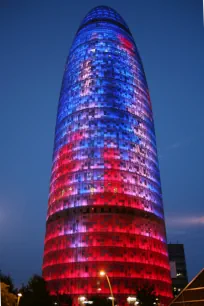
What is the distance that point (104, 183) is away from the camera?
99750mm

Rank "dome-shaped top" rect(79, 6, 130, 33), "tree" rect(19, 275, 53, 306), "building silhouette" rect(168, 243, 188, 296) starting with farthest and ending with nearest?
"building silhouette" rect(168, 243, 188, 296) → "dome-shaped top" rect(79, 6, 130, 33) → "tree" rect(19, 275, 53, 306)

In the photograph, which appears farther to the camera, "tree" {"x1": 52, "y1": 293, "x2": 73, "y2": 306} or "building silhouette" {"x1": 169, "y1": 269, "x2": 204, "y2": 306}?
"tree" {"x1": 52, "y1": 293, "x2": 73, "y2": 306}

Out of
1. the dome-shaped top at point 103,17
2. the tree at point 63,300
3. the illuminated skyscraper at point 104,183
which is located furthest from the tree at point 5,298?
the dome-shaped top at point 103,17

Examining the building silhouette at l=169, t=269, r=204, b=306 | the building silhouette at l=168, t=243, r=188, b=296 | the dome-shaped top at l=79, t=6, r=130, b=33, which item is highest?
the dome-shaped top at l=79, t=6, r=130, b=33

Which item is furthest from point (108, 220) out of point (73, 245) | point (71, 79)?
point (71, 79)

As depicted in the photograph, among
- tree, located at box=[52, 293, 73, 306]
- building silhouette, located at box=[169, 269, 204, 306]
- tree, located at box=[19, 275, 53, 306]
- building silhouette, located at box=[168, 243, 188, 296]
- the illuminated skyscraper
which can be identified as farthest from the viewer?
building silhouette, located at box=[168, 243, 188, 296]

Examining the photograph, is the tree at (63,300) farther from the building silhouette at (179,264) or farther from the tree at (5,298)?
the building silhouette at (179,264)

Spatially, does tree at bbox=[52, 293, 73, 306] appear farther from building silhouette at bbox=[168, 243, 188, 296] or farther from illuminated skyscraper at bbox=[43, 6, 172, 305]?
building silhouette at bbox=[168, 243, 188, 296]

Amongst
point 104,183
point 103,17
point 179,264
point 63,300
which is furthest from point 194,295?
point 179,264

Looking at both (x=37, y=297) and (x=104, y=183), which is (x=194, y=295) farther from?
(x=104, y=183)

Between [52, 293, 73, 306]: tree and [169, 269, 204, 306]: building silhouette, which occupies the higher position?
[52, 293, 73, 306]: tree

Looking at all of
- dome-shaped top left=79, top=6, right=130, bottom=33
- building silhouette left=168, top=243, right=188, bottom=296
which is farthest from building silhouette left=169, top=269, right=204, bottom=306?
building silhouette left=168, top=243, right=188, bottom=296

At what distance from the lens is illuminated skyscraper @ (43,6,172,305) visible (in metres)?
91.7

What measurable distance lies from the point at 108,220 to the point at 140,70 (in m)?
64.2
